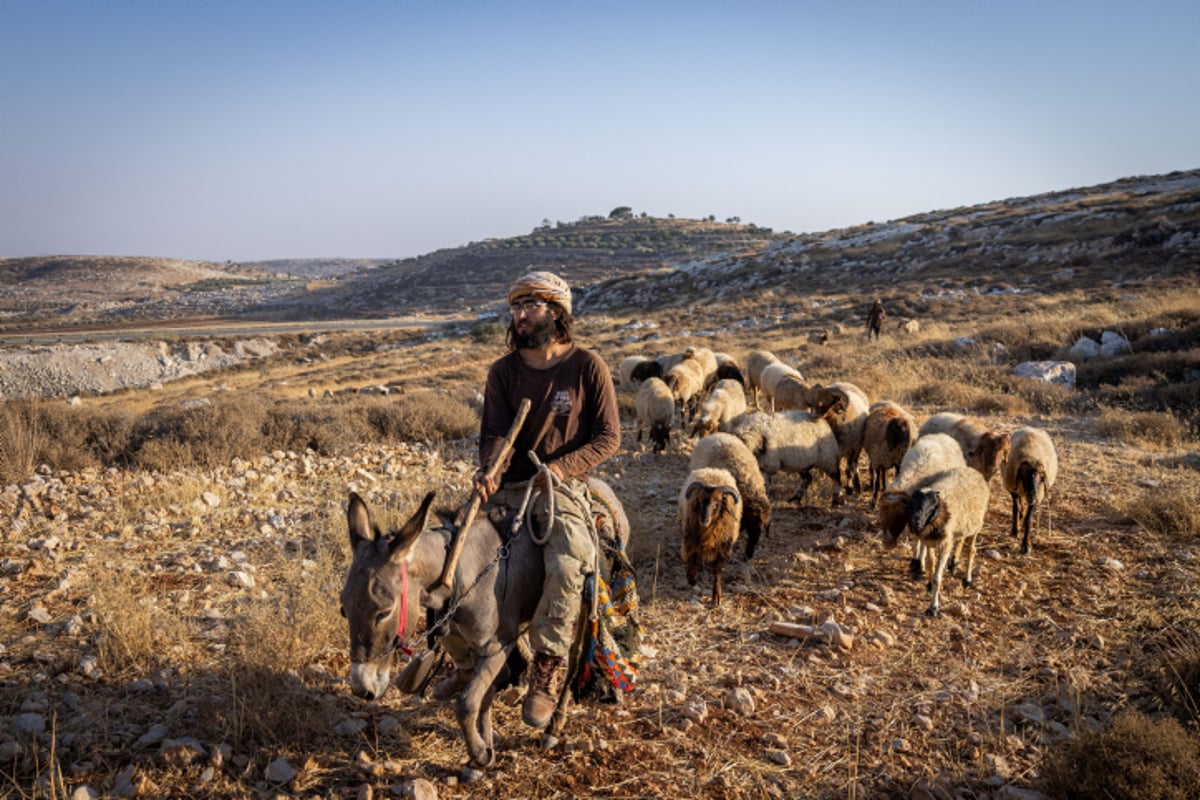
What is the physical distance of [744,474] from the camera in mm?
6484

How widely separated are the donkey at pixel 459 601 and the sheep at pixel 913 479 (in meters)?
2.95

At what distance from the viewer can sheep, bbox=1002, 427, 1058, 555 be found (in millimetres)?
6223

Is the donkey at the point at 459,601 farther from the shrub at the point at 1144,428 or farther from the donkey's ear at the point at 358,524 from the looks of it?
the shrub at the point at 1144,428

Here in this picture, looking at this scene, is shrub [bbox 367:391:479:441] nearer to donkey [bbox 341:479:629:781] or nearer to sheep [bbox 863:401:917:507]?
sheep [bbox 863:401:917:507]

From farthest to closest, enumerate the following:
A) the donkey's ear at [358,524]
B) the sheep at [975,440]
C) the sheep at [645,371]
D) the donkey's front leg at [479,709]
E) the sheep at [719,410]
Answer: the sheep at [645,371]
the sheep at [719,410]
the sheep at [975,440]
the donkey's front leg at [479,709]
the donkey's ear at [358,524]

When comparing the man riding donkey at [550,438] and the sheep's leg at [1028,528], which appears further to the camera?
the sheep's leg at [1028,528]

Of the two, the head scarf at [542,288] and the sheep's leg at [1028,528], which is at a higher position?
the head scarf at [542,288]

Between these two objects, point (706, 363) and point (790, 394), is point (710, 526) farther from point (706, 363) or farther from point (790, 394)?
point (706, 363)

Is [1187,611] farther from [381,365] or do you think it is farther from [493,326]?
[493,326]

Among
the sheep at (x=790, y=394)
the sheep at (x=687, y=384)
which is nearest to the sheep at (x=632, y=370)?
the sheep at (x=687, y=384)

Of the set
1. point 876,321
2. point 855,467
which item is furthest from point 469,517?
point 876,321

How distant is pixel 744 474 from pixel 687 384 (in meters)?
5.25

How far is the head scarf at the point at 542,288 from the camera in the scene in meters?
3.70

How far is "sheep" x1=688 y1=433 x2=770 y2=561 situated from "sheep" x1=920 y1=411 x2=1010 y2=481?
246 centimetres
